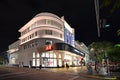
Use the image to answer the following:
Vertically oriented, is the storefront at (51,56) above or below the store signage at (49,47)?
below

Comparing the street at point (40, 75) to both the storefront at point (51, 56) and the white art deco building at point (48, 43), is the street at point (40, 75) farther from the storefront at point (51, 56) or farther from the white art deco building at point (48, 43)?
the white art deco building at point (48, 43)

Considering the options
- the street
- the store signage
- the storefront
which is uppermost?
the store signage

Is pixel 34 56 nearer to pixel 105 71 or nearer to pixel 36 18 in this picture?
pixel 36 18

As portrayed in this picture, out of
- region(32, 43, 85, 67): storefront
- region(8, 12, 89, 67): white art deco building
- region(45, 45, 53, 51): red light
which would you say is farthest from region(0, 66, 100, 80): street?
region(8, 12, 89, 67): white art deco building

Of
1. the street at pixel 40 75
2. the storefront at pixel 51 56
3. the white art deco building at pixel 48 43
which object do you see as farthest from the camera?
the white art deco building at pixel 48 43

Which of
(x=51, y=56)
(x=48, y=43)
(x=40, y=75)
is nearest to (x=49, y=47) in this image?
(x=48, y=43)

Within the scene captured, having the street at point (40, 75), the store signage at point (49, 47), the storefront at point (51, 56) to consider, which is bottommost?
the street at point (40, 75)

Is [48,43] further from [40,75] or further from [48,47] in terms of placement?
A: [40,75]

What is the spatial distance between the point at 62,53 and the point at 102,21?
2352 inches

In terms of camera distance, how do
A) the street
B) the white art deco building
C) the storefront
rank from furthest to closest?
the white art deco building, the storefront, the street

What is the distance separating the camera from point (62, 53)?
76438 millimetres

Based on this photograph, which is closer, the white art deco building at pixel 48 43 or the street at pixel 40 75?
the street at pixel 40 75

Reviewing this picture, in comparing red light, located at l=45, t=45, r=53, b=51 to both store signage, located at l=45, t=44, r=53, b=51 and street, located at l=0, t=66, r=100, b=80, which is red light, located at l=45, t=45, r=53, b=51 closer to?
store signage, located at l=45, t=44, r=53, b=51

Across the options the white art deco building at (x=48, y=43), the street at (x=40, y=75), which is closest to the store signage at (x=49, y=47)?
the white art deco building at (x=48, y=43)
